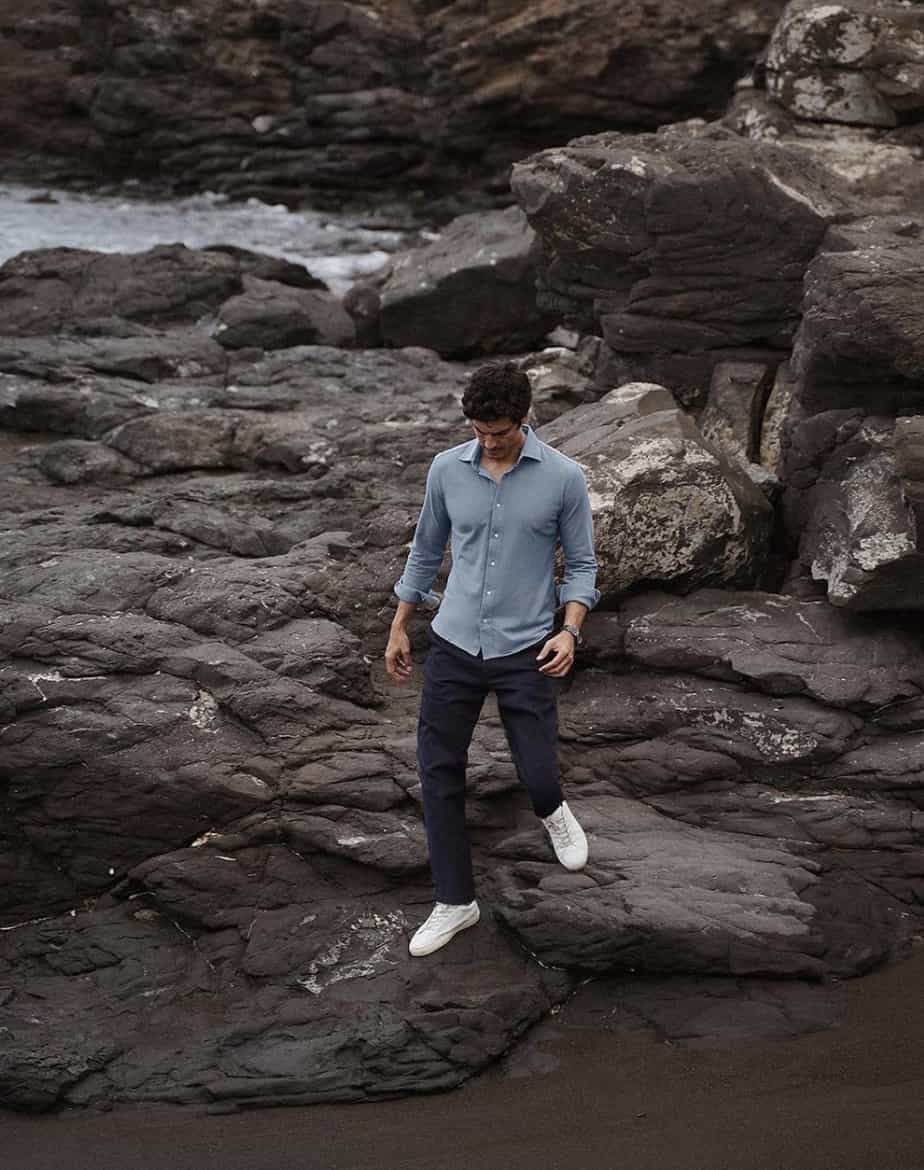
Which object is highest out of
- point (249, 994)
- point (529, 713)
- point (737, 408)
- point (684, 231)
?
point (684, 231)

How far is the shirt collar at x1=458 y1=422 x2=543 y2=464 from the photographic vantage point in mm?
4562

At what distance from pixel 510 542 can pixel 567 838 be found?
1.19 metres

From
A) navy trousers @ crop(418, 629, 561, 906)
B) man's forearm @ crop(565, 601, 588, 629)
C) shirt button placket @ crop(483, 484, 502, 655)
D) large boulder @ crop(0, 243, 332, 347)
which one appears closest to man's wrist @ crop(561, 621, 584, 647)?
man's forearm @ crop(565, 601, 588, 629)

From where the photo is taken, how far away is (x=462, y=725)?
4691 millimetres

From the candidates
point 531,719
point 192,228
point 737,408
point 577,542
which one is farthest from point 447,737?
point 192,228

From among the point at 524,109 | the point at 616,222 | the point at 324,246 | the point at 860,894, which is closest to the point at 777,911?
the point at 860,894

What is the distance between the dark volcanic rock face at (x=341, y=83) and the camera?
2173 centimetres

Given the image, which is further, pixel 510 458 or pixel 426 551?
pixel 426 551

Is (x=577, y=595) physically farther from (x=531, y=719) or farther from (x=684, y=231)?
(x=684, y=231)

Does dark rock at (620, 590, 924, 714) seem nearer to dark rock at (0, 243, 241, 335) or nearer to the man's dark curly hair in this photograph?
the man's dark curly hair

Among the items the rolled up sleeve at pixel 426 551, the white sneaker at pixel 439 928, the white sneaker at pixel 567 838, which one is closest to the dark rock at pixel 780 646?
the white sneaker at pixel 567 838

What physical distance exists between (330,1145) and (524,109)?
2056 centimetres

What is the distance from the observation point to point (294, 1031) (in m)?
4.66

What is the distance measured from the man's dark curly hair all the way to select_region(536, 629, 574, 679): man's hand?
2.54 ft
